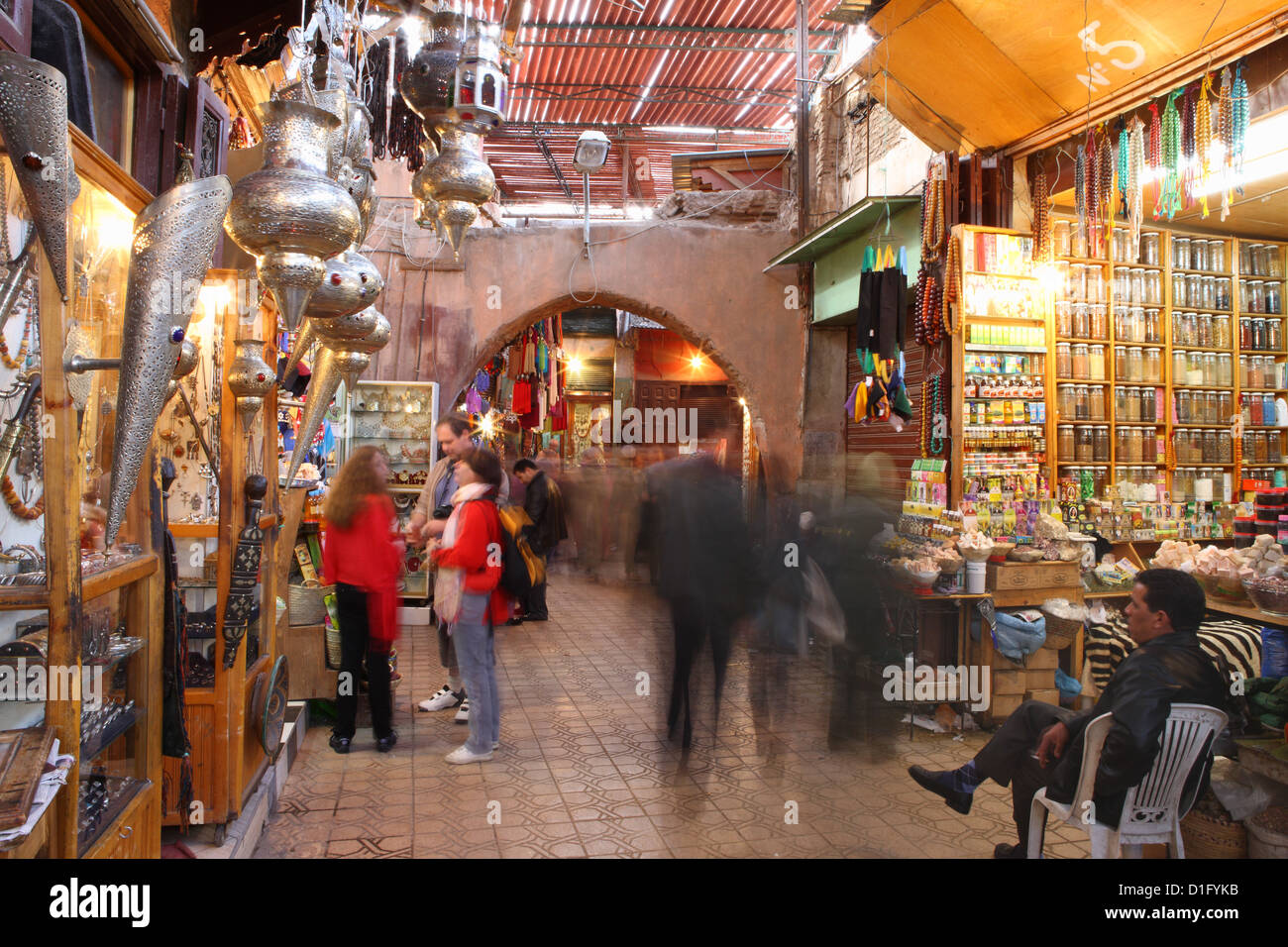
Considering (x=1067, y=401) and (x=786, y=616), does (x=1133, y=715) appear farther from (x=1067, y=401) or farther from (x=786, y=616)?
(x=1067, y=401)

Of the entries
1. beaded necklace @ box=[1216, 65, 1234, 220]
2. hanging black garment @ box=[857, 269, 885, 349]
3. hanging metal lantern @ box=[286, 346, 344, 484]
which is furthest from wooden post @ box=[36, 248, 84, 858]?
hanging black garment @ box=[857, 269, 885, 349]

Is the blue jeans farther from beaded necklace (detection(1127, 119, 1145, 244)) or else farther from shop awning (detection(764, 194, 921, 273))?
beaded necklace (detection(1127, 119, 1145, 244))

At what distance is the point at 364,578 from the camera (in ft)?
13.9

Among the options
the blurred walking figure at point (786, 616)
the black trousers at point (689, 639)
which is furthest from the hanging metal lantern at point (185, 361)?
the blurred walking figure at point (786, 616)

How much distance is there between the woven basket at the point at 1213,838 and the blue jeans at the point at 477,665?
2969 millimetres

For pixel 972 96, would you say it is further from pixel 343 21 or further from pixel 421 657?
pixel 421 657

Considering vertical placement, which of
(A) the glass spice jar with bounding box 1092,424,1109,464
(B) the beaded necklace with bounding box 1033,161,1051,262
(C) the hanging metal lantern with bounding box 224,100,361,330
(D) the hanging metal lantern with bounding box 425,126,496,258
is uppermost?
(B) the beaded necklace with bounding box 1033,161,1051,262

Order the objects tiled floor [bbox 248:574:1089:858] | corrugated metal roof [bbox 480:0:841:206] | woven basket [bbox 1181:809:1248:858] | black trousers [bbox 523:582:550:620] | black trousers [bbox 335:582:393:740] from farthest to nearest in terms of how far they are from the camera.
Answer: black trousers [bbox 523:582:550:620]
corrugated metal roof [bbox 480:0:841:206]
black trousers [bbox 335:582:393:740]
tiled floor [bbox 248:574:1089:858]
woven basket [bbox 1181:809:1248:858]

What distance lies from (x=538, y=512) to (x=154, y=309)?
6135 mm

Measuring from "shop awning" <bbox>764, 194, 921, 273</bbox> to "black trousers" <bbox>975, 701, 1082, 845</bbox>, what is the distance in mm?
4345

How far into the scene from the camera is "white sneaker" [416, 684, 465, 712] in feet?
16.6

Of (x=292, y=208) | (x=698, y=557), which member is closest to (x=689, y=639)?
(x=698, y=557)

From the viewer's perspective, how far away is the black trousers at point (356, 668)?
14.2 feet
